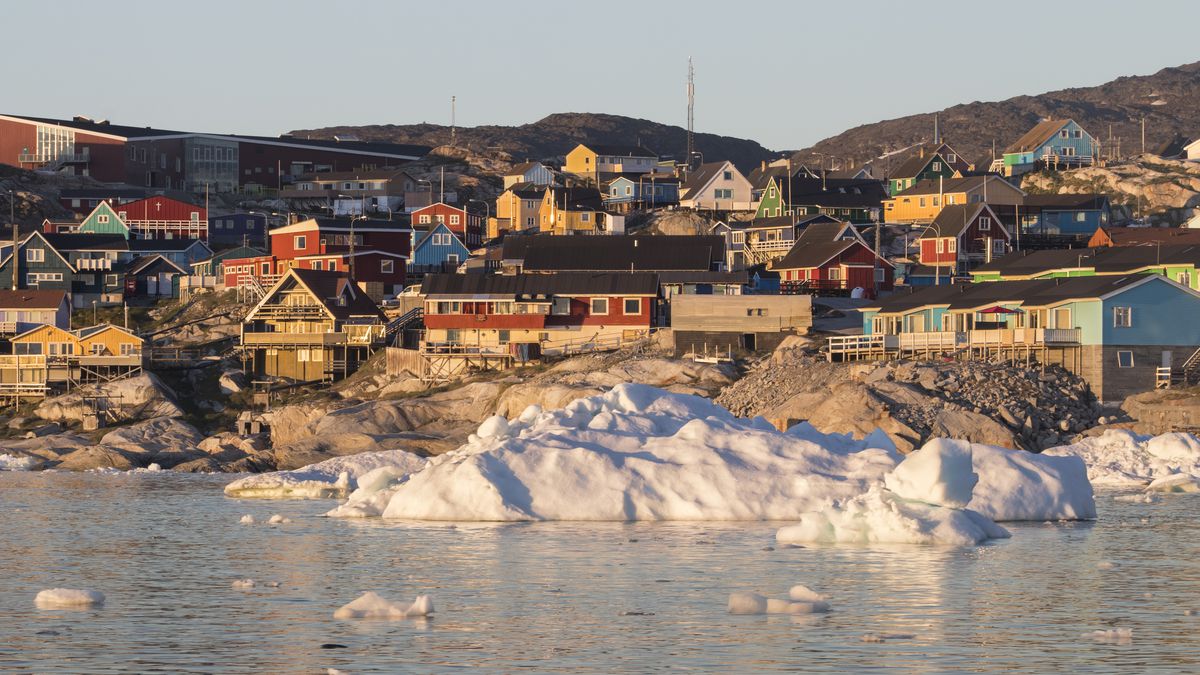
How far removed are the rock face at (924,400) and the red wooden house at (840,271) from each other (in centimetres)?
2605

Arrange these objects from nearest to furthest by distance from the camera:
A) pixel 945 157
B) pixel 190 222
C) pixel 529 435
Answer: pixel 529 435
pixel 190 222
pixel 945 157

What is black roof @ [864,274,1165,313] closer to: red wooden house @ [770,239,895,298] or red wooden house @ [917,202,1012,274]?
red wooden house @ [770,239,895,298]

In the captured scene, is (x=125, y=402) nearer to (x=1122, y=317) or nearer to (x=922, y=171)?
(x=1122, y=317)

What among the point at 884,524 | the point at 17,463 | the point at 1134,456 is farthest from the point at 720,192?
the point at 884,524

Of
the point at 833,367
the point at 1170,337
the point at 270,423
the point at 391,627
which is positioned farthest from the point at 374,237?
the point at 391,627

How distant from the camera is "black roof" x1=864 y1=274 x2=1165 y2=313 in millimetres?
69438

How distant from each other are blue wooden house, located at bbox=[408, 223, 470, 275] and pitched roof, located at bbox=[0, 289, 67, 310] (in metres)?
22.9

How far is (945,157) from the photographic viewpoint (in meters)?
136

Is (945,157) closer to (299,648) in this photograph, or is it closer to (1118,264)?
(1118,264)

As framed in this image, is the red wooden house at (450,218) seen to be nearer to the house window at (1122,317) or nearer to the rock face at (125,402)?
the rock face at (125,402)

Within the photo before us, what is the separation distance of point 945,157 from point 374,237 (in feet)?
172

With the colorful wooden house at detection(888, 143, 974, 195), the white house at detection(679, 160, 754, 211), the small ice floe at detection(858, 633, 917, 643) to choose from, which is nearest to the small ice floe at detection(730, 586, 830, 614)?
the small ice floe at detection(858, 633, 917, 643)

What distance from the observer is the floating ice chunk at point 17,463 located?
68.2m

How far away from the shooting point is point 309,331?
88688mm
